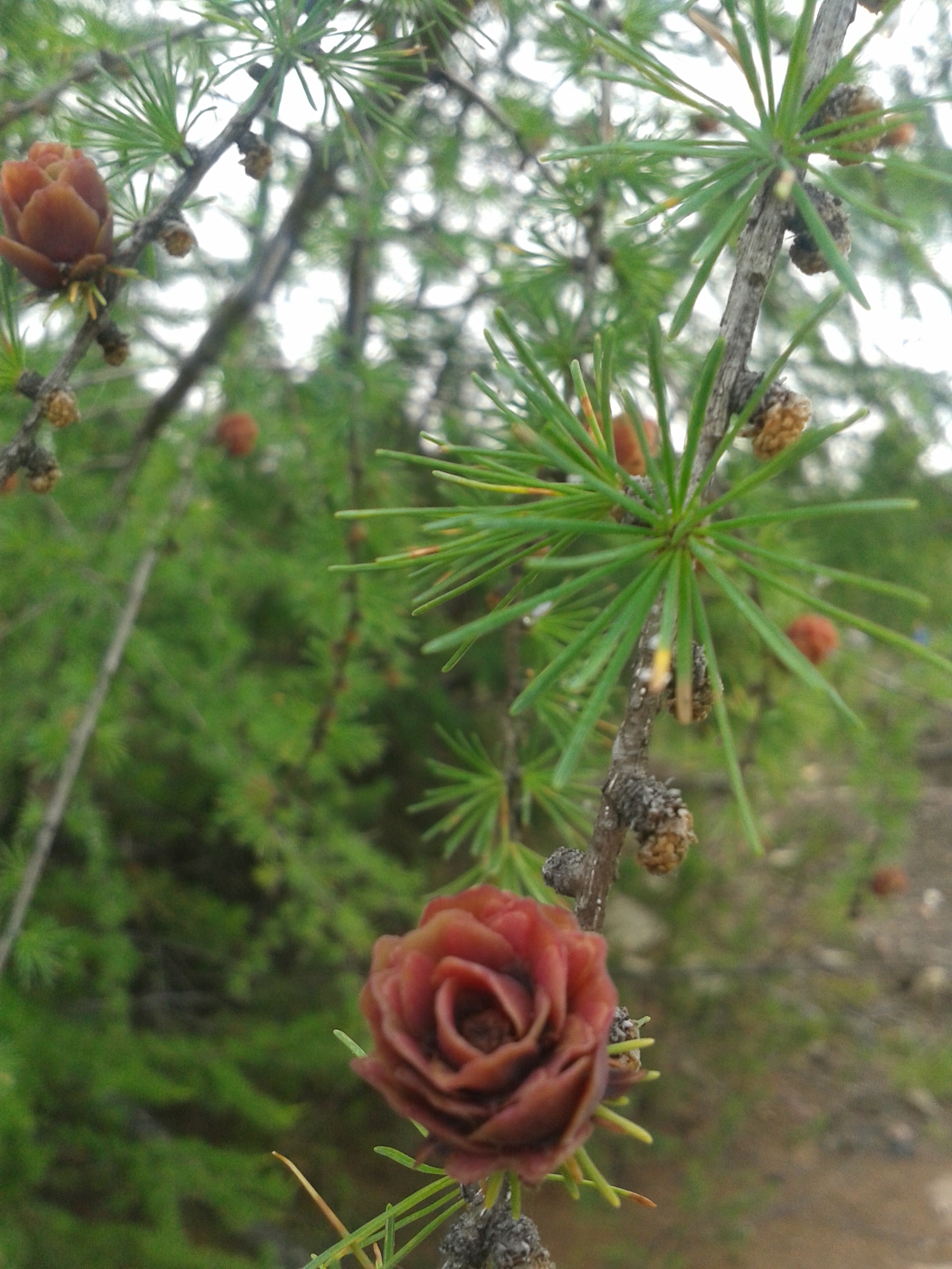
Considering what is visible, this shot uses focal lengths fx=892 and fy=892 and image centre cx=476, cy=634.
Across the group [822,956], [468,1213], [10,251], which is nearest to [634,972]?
[822,956]

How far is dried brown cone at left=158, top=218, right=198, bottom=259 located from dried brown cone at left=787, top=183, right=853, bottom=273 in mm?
266

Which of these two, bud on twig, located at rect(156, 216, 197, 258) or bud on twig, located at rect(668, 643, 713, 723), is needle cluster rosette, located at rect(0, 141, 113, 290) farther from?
bud on twig, located at rect(668, 643, 713, 723)

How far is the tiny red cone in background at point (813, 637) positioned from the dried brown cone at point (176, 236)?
599 mm

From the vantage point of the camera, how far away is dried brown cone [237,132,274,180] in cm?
43

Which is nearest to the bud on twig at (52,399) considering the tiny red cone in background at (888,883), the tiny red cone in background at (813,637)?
the tiny red cone in background at (813,637)

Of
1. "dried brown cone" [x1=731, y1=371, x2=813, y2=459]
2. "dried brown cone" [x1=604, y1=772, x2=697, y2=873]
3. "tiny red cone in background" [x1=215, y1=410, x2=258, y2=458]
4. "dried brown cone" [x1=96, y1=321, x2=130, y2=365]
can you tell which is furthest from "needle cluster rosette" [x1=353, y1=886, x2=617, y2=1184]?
"tiny red cone in background" [x1=215, y1=410, x2=258, y2=458]

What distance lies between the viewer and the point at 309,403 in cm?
111

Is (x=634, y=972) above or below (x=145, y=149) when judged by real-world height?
below

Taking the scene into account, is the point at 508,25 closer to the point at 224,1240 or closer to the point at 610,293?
the point at 610,293

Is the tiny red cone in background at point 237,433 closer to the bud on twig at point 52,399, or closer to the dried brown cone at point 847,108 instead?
the bud on twig at point 52,399

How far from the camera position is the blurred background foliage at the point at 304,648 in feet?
2.53

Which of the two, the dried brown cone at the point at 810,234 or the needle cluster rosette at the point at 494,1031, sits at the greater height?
the dried brown cone at the point at 810,234

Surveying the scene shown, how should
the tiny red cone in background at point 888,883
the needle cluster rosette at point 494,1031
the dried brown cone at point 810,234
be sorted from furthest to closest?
the tiny red cone in background at point 888,883, the dried brown cone at point 810,234, the needle cluster rosette at point 494,1031

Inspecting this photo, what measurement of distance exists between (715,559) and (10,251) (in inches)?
13.3
